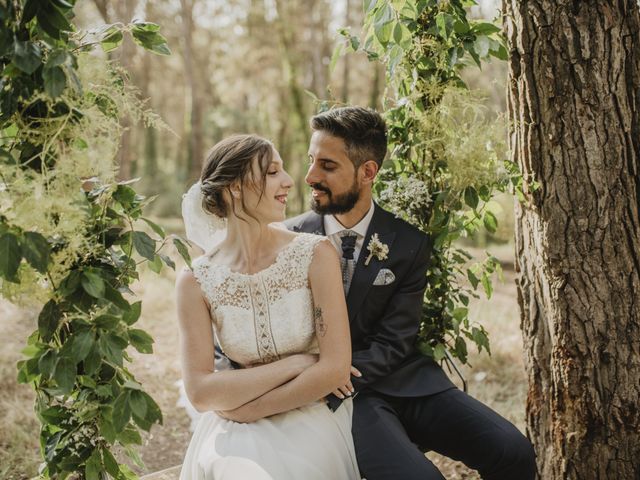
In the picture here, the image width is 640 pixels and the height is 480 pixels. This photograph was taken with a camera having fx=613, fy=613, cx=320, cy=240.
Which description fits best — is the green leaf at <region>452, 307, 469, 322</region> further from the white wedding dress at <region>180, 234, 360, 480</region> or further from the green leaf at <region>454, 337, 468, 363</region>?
the white wedding dress at <region>180, 234, 360, 480</region>

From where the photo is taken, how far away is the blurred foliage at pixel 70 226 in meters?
1.76

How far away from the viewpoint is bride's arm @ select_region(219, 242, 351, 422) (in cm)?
246

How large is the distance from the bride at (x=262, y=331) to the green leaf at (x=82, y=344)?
68 centimetres

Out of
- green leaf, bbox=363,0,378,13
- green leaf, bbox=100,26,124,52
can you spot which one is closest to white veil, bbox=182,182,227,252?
green leaf, bbox=100,26,124,52

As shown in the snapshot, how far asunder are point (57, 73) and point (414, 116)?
70.6 inches

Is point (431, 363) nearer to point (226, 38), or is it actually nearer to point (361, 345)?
point (361, 345)

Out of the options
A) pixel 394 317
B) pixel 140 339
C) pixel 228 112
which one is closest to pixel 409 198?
pixel 394 317

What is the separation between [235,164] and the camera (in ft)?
8.41

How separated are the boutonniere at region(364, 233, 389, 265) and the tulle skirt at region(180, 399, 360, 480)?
2.17 ft

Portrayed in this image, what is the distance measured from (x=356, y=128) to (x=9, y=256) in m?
1.79

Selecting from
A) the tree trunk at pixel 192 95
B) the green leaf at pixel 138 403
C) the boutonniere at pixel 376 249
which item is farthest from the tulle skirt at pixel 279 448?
the tree trunk at pixel 192 95

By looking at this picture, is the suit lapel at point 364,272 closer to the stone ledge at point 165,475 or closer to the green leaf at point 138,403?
the green leaf at point 138,403

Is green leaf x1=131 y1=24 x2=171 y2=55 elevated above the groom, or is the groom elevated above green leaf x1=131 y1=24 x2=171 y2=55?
green leaf x1=131 y1=24 x2=171 y2=55

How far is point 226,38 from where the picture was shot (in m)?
19.1
